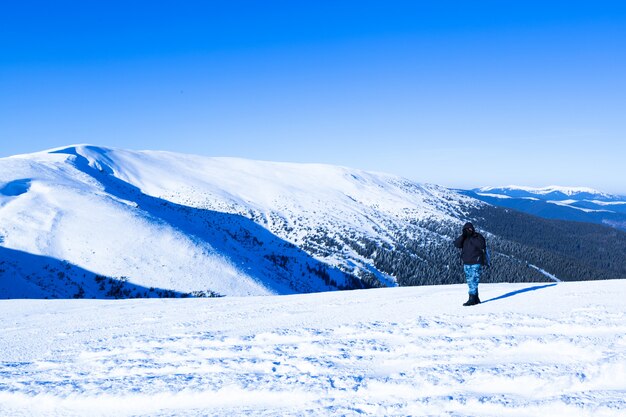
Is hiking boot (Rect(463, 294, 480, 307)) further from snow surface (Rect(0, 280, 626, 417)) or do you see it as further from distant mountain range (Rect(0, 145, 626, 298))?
distant mountain range (Rect(0, 145, 626, 298))

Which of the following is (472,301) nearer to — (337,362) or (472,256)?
(472,256)

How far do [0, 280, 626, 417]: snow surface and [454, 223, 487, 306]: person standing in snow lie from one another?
739 mm

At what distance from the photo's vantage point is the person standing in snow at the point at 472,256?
11.4m

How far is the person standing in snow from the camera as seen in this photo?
11.4m

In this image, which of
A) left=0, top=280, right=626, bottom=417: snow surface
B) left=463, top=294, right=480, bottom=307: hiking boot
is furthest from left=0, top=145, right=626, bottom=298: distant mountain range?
left=463, top=294, right=480, bottom=307: hiking boot

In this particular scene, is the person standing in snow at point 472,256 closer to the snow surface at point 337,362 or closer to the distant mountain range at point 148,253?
the snow surface at point 337,362

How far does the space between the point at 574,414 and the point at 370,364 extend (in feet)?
9.45

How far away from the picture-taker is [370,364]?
6672 mm

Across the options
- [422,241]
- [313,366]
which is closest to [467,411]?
[313,366]

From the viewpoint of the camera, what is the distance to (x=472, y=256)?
11.6 m

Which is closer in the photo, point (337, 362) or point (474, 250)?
point (337, 362)

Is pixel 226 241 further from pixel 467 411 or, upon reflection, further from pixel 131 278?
pixel 467 411

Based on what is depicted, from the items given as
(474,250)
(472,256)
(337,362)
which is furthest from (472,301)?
(337,362)

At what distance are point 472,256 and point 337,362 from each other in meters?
6.45
